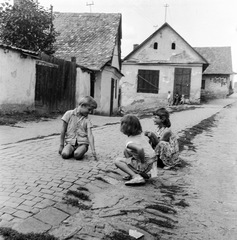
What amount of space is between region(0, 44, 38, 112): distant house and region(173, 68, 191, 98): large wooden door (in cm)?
1742

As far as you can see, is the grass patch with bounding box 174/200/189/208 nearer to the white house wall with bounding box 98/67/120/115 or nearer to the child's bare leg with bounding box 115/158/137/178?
the child's bare leg with bounding box 115/158/137/178

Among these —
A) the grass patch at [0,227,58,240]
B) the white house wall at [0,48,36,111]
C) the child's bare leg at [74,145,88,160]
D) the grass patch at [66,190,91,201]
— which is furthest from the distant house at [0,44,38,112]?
the grass patch at [0,227,58,240]

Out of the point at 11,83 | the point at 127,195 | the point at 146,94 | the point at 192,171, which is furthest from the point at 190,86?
the point at 127,195

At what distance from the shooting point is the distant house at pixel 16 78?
420 inches

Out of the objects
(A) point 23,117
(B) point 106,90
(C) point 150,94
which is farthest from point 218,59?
(A) point 23,117

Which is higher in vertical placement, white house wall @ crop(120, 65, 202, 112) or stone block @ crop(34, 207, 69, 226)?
white house wall @ crop(120, 65, 202, 112)

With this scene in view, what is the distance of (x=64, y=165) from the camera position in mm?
4828

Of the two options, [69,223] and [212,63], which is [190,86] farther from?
[69,223]

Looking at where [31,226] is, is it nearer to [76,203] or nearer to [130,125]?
[76,203]

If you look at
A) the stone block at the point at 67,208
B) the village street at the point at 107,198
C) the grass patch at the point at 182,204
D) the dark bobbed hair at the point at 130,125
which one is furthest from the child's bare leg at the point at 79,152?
the grass patch at the point at 182,204

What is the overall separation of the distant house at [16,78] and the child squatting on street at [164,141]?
7.19 metres

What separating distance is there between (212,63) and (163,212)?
36.2 m

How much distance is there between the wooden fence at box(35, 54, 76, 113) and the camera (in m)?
12.5

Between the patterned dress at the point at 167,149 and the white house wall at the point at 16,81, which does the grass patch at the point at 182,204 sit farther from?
the white house wall at the point at 16,81
